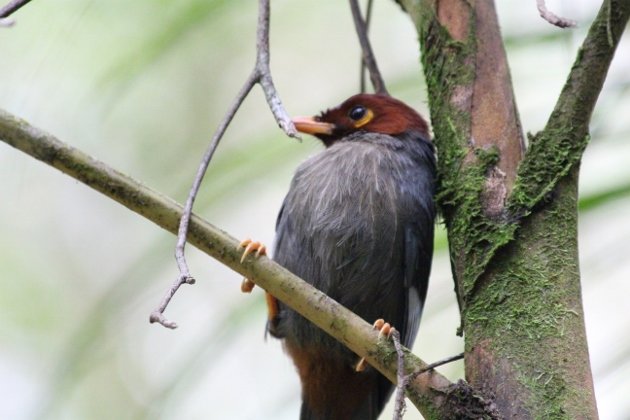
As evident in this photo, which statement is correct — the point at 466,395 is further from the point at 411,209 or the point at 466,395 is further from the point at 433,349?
the point at 433,349

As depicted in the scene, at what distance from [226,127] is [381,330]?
0.76 meters

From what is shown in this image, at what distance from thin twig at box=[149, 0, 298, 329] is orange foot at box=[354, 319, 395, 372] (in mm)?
571

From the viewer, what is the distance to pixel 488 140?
2807 mm

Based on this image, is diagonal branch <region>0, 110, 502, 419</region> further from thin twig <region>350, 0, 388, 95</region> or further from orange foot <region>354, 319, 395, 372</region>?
thin twig <region>350, 0, 388, 95</region>

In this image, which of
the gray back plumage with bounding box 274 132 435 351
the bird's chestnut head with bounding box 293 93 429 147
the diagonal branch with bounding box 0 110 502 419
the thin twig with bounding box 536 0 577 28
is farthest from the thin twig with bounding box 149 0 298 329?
the bird's chestnut head with bounding box 293 93 429 147

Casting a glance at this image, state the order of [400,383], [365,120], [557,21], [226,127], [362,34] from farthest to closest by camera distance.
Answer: [365,120]
[362,34]
[226,127]
[400,383]
[557,21]

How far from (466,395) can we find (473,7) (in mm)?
1414

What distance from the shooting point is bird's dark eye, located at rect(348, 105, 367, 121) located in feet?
13.7

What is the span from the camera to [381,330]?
2.63 metres

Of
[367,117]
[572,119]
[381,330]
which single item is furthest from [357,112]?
[572,119]

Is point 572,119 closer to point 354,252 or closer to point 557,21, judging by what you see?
point 557,21

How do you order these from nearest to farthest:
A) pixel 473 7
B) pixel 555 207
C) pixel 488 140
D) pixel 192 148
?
pixel 555 207 → pixel 488 140 → pixel 473 7 → pixel 192 148

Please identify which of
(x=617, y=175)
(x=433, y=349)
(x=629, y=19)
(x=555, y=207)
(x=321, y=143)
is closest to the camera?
(x=617, y=175)

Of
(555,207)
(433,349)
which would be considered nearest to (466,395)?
(555,207)
